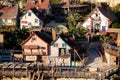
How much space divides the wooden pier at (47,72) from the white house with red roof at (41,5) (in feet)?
91.8

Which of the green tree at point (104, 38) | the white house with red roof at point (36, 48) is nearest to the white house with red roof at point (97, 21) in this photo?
the green tree at point (104, 38)

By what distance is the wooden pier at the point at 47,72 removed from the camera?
56.1 metres

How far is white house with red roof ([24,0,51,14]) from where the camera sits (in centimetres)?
8519

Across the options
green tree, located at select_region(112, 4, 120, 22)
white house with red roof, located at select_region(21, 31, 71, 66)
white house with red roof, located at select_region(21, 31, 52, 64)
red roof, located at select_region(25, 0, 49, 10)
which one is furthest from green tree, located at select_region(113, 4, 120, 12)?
white house with red roof, located at select_region(21, 31, 52, 64)

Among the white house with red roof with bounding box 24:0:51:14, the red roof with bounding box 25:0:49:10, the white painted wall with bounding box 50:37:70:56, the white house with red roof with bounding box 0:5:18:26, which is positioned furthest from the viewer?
the red roof with bounding box 25:0:49:10

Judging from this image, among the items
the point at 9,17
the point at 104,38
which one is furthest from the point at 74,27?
the point at 9,17

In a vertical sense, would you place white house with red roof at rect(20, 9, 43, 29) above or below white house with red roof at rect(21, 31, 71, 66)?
above

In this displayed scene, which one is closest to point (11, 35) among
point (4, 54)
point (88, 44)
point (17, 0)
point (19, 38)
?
point (19, 38)

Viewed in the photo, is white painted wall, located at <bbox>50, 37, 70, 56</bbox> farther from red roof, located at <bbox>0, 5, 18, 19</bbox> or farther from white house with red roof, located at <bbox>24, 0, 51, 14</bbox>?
white house with red roof, located at <bbox>24, 0, 51, 14</bbox>

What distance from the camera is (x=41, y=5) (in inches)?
3413

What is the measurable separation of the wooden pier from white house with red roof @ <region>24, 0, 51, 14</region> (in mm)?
27991

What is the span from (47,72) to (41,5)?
103ft

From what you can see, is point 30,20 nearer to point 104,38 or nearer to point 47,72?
point 104,38

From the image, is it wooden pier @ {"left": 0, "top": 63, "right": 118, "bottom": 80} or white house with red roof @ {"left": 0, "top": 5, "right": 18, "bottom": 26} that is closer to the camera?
wooden pier @ {"left": 0, "top": 63, "right": 118, "bottom": 80}
